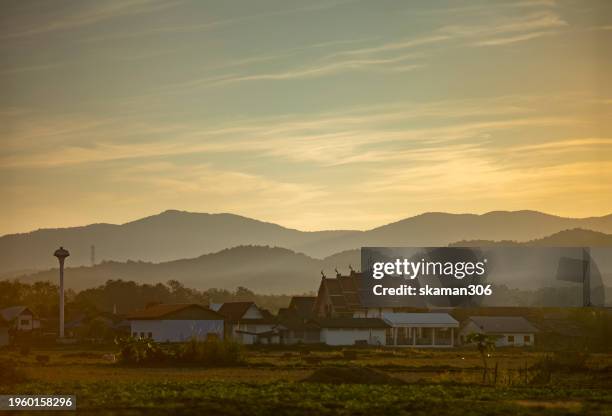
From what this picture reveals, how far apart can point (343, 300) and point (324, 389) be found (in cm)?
7575

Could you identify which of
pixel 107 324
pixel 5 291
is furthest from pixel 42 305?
pixel 107 324

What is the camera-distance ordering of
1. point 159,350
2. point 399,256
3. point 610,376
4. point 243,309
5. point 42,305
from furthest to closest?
point 42,305 → point 243,309 → point 399,256 → point 159,350 → point 610,376

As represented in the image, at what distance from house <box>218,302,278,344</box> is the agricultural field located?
4220 centimetres

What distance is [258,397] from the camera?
3606 centimetres

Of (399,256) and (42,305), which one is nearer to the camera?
(399,256)

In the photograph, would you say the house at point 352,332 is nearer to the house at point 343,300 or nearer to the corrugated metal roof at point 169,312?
the house at point 343,300

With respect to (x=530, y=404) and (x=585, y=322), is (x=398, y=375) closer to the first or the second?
(x=530, y=404)

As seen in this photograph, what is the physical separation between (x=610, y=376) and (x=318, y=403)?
70.9ft

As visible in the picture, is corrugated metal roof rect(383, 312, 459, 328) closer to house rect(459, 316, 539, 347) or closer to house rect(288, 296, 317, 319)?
house rect(459, 316, 539, 347)

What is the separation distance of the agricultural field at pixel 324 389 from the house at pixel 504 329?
38935 millimetres

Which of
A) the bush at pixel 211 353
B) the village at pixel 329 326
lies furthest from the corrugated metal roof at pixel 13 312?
the bush at pixel 211 353
